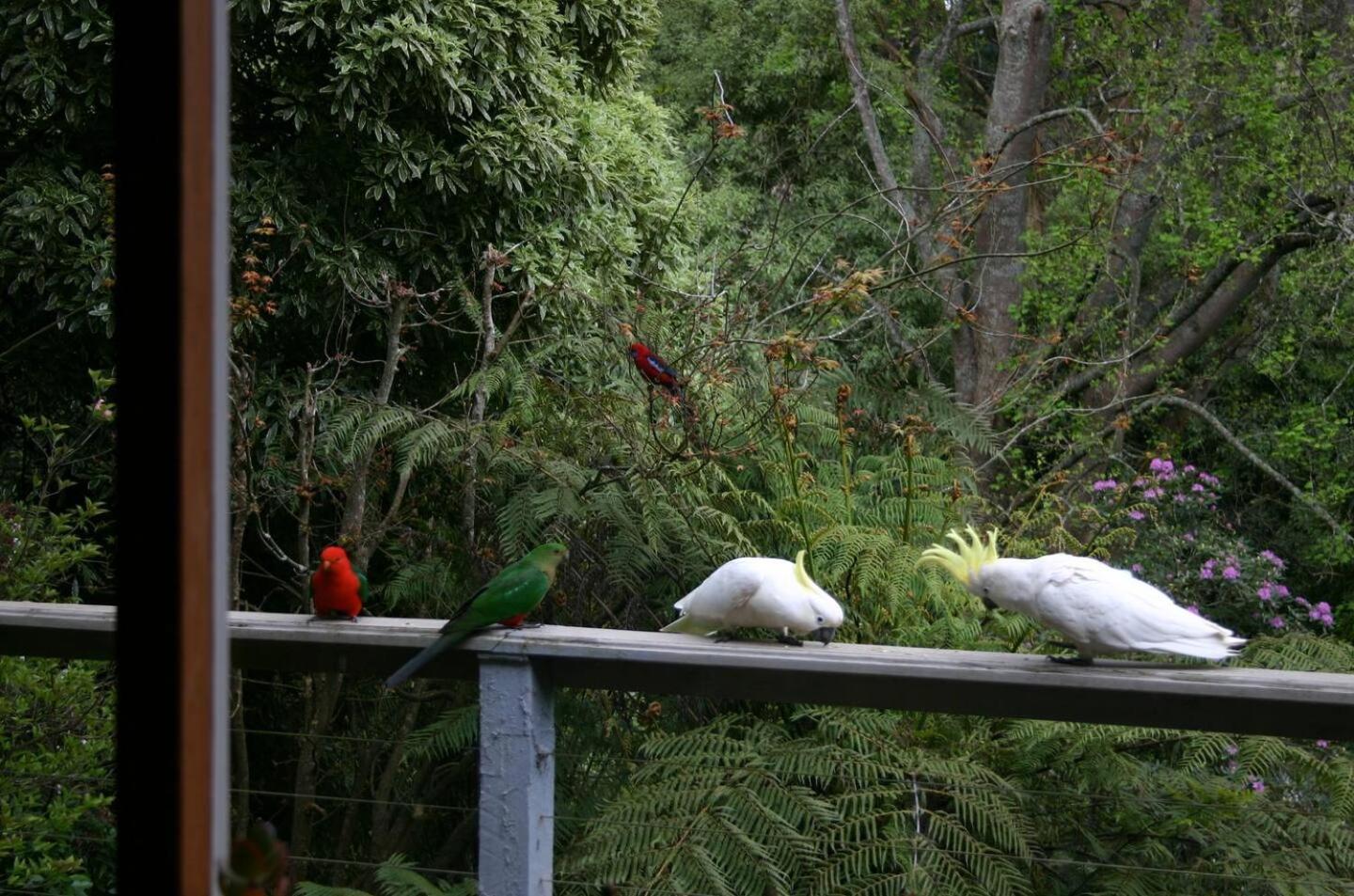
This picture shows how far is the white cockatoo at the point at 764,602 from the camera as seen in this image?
153 centimetres

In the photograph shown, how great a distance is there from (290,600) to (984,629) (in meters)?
2.23

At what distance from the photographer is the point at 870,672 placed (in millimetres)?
1293

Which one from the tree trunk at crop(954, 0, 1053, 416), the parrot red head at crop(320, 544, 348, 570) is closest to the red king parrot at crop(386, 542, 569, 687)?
the parrot red head at crop(320, 544, 348, 570)

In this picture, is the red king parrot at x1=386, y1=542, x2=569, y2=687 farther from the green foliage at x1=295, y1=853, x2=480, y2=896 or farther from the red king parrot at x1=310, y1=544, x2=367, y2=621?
the green foliage at x1=295, y1=853, x2=480, y2=896

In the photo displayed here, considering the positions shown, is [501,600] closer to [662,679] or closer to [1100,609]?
[662,679]

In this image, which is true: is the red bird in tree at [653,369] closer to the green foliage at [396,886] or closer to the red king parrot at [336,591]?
the red king parrot at [336,591]

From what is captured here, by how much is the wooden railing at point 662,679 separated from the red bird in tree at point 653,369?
1.20 metres

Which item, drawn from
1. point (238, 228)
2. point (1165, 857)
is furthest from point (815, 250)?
point (1165, 857)

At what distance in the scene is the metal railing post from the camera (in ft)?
4.64

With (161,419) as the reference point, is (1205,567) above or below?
below

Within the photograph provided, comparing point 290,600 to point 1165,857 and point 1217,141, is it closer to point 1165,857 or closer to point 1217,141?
point 1165,857

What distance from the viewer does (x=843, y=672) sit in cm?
130

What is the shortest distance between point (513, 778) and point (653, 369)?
1403 millimetres

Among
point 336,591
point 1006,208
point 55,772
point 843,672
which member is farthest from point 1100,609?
point 1006,208
